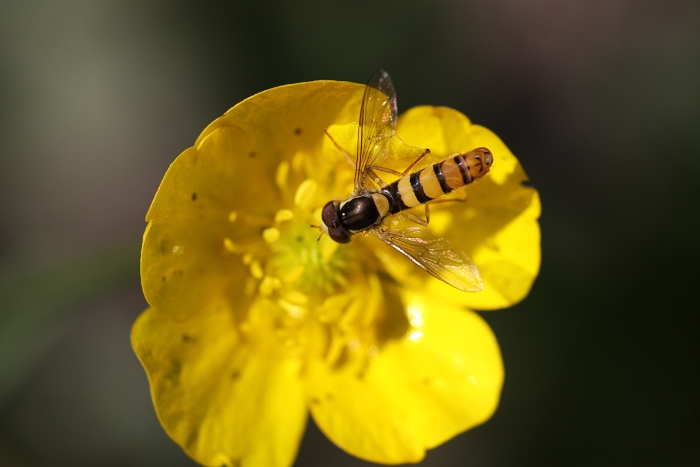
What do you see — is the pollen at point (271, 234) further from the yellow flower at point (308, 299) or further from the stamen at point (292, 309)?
the stamen at point (292, 309)

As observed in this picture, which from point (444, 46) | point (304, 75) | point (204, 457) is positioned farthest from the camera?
point (444, 46)

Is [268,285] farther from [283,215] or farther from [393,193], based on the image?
[393,193]

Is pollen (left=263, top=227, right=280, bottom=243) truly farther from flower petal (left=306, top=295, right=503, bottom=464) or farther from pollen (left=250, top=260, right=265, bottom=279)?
flower petal (left=306, top=295, right=503, bottom=464)

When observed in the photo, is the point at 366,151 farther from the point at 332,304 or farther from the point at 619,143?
the point at 619,143

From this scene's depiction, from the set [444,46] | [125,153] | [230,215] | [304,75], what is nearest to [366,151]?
[230,215]

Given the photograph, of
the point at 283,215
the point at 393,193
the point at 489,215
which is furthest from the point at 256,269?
the point at 489,215

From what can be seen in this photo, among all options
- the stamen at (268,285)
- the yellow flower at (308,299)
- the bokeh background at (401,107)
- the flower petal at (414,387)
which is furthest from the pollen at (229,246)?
the bokeh background at (401,107)
